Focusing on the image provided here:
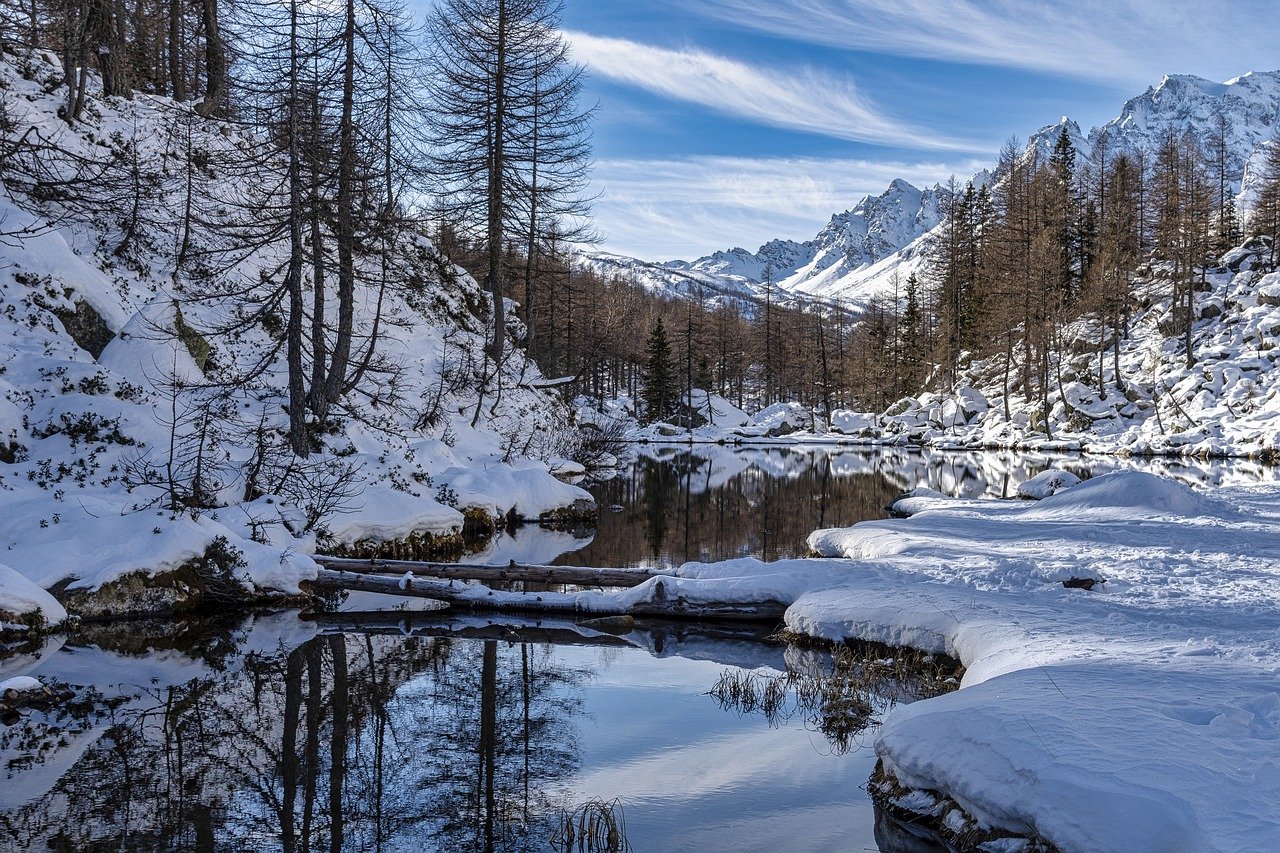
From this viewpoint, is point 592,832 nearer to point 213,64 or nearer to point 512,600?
point 512,600

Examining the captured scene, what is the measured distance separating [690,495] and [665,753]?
19.5m

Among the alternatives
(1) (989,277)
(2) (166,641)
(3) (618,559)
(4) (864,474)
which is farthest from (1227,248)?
(2) (166,641)

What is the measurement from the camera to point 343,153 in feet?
53.0

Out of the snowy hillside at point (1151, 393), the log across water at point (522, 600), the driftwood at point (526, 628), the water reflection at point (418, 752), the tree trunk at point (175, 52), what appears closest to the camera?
the water reflection at point (418, 752)

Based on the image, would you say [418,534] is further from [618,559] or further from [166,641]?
[166,641]

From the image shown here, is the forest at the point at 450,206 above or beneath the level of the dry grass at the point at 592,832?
above

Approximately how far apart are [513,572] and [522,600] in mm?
527

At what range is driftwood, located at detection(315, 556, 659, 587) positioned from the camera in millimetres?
11797

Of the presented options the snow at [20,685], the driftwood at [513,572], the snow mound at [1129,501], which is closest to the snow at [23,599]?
the snow at [20,685]

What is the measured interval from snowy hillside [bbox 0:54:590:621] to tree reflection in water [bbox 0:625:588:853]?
3.50 m

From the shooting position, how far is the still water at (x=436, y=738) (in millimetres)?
5430

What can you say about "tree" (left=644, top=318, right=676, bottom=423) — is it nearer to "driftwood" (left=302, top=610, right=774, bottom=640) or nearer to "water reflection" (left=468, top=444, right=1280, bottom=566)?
"water reflection" (left=468, top=444, right=1280, bottom=566)

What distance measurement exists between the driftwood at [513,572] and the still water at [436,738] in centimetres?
67

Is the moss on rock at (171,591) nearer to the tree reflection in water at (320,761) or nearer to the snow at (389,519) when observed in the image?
the snow at (389,519)
